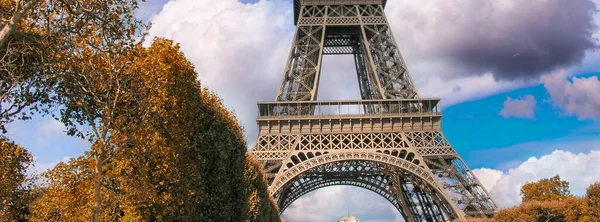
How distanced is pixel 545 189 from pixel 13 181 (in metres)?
39.9

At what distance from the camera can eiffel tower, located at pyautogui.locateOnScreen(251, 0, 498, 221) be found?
31.0m

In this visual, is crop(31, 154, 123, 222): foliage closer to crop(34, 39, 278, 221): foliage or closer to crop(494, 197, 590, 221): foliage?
crop(34, 39, 278, 221): foliage

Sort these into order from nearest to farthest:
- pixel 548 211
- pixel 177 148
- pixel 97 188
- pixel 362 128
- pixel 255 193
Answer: pixel 97 188 < pixel 177 148 < pixel 255 193 < pixel 548 211 < pixel 362 128

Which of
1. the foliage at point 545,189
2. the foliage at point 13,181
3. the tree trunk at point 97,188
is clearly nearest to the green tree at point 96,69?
the tree trunk at point 97,188

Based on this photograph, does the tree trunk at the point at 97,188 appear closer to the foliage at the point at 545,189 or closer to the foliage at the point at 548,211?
the foliage at the point at 548,211

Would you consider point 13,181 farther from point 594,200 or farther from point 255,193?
point 594,200

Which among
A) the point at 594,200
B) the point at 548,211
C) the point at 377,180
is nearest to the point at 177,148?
the point at 594,200

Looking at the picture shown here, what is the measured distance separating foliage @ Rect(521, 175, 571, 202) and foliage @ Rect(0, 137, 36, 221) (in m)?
37.7

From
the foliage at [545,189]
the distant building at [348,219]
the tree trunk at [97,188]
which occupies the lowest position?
the tree trunk at [97,188]

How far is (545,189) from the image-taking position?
136 ft

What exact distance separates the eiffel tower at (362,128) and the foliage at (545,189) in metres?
8.54

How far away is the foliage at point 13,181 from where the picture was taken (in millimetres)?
17834

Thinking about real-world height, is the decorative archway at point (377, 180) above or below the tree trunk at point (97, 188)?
above

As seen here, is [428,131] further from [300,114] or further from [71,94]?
[71,94]
